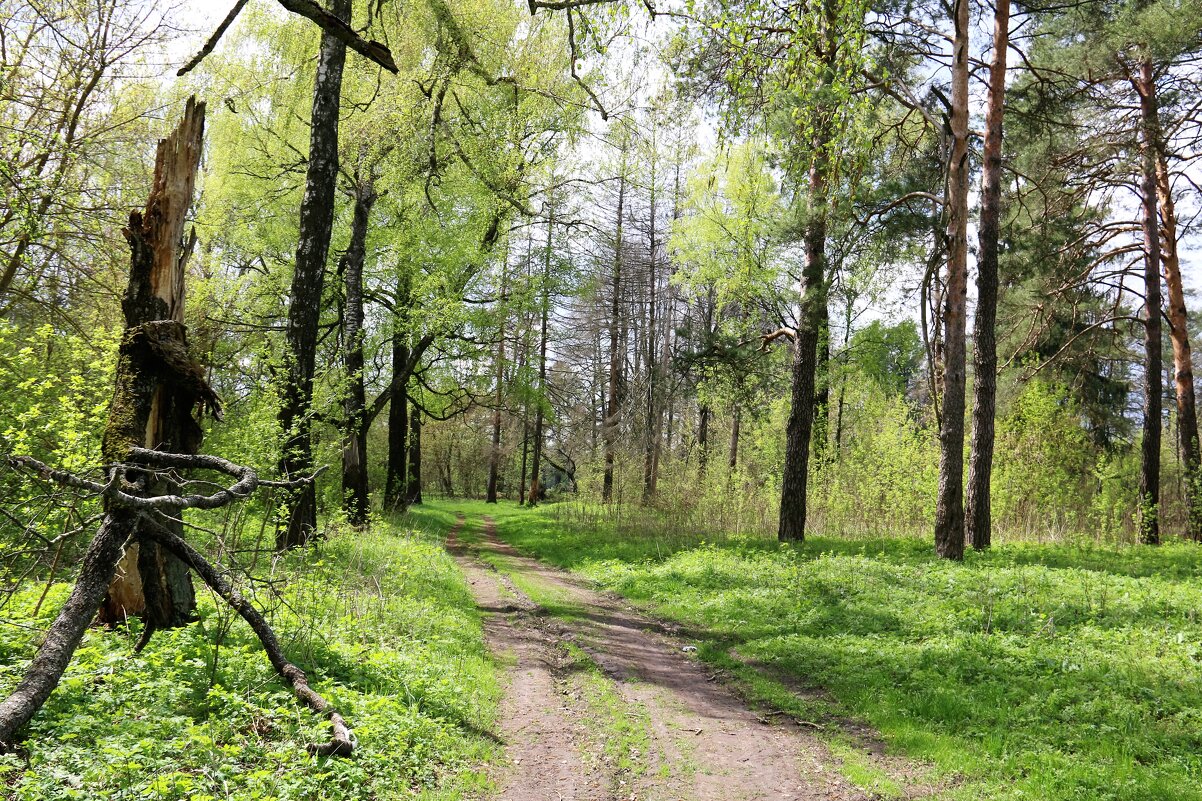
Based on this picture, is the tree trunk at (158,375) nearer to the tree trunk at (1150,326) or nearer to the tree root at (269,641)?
the tree root at (269,641)

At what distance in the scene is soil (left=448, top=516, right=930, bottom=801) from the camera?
489 cm

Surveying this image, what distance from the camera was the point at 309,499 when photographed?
1012 cm

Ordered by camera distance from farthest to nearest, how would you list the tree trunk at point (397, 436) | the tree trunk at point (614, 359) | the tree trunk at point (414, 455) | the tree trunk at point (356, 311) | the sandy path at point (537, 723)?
1. the tree trunk at point (614, 359)
2. the tree trunk at point (414, 455)
3. the tree trunk at point (397, 436)
4. the tree trunk at point (356, 311)
5. the sandy path at point (537, 723)

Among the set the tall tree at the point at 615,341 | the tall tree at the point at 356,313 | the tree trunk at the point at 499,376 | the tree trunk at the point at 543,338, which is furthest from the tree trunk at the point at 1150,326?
the tall tree at the point at 356,313

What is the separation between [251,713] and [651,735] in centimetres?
312

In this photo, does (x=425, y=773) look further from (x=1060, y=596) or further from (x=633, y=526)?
(x=633, y=526)

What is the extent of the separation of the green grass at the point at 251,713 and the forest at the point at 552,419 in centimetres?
3

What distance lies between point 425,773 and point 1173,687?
618 cm

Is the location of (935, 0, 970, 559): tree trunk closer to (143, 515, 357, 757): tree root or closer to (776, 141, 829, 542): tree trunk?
(776, 141, 829, 542): tree trunk

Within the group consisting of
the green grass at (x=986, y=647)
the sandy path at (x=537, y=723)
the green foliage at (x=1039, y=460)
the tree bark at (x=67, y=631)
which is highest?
the green foliage at (x=1039, y=460)

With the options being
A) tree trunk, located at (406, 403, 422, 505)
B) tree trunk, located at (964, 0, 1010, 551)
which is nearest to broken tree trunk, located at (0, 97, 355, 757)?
tree trunk, located at (964, 0, 1010, 551)

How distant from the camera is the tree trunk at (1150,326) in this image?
14.6 metres

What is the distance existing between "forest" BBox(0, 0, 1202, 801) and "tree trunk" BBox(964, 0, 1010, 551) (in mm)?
56

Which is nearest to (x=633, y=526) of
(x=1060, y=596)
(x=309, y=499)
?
(x=309, y=499)
